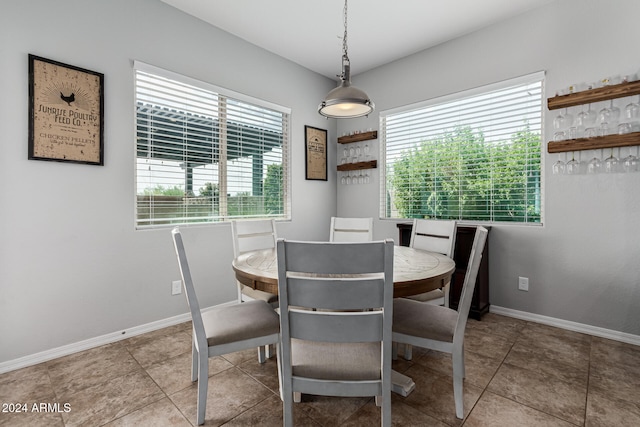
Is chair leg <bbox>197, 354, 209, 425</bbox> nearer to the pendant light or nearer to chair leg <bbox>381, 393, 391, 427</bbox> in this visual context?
chair leg <bbox>381, 393, 391, 427</bbox>

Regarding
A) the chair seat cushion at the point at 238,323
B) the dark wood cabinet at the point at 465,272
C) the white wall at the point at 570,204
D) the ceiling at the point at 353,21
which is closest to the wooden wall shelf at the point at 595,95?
the white wall at the point at 570,204

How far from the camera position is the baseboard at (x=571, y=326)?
92.4 inches

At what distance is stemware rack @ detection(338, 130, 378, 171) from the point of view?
12.8ft

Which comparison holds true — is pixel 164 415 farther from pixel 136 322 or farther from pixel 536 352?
pixel 536 352

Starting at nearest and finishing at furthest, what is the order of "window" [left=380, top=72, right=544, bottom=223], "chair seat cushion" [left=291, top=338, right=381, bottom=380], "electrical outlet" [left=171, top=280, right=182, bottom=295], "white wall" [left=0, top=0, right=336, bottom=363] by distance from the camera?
"chair seat cushion" [left=291, top=338, right=381, bottom=380], "white wall" [left=0, top=0, right=336, bottom=363], "electrical outlet" [left=171, top=280, right=182, bottom=295], "window" [left=380, top=72, right=544, bottom=223]

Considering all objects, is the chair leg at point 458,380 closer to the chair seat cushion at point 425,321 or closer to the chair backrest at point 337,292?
the chair seat cushion at point 425,321

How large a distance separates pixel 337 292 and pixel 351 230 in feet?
5.65

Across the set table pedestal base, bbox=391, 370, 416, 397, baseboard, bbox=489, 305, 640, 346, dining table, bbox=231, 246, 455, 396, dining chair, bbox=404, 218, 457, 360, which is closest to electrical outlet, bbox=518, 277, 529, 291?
baseboard, bbox=489, 305, 640, 346

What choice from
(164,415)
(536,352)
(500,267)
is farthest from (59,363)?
(500,267)

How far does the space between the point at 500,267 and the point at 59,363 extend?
145 inches

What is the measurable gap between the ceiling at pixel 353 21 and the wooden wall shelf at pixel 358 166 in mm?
1256

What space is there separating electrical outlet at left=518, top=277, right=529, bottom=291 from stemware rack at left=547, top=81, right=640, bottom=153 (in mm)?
1171

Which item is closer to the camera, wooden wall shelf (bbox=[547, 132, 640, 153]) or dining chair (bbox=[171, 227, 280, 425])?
dining chair (bbox=[171, 227, 280, 425])

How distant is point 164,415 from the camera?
1549 millimetres
